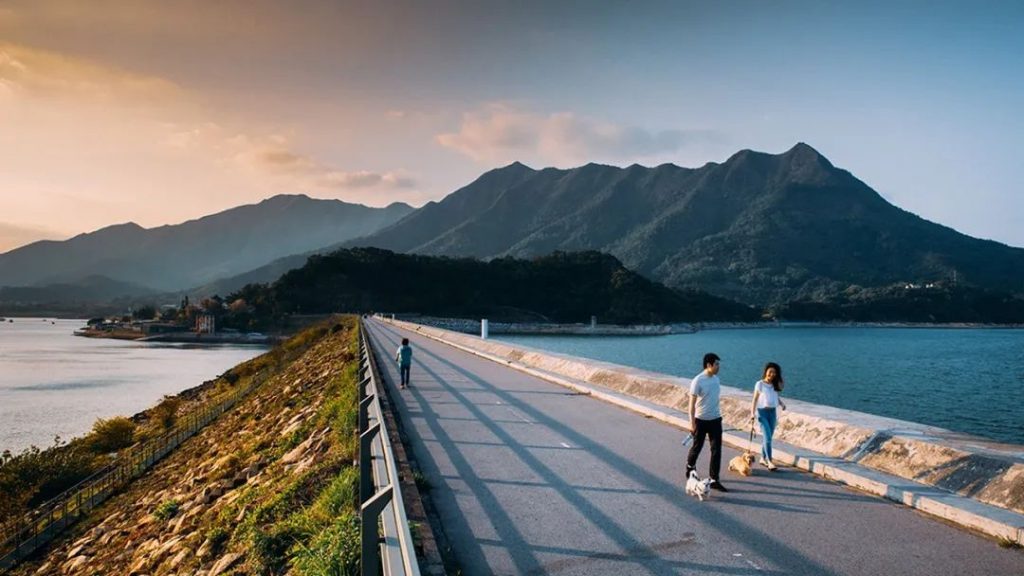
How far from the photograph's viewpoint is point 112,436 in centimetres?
2839

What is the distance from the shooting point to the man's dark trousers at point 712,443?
7.61m

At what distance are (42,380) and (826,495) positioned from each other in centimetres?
6791

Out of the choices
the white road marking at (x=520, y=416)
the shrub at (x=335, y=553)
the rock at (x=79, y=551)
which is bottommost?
the rock at (x=79, y=551)

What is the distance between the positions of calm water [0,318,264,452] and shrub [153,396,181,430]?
18.3 ft

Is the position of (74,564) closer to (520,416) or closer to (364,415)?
(520,416)

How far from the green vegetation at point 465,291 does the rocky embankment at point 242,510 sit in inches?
4865

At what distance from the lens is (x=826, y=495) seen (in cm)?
725

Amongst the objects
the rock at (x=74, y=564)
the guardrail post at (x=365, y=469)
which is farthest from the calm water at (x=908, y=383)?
the rock at (x=74, y=564)

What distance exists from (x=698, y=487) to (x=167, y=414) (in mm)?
29614

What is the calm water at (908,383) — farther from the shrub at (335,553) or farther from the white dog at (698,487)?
the shrub at (335,553)

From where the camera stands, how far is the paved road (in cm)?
534

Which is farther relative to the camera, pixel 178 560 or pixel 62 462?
pixel 62 462

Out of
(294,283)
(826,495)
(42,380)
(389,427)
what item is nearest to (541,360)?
(389,427)

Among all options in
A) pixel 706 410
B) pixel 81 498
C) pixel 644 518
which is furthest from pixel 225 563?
pixel 81 498
